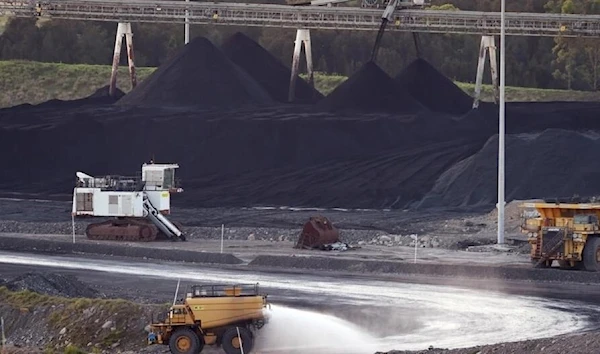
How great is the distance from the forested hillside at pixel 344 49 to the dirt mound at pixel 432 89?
2470 cm

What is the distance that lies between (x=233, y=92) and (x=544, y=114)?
50.7 ft

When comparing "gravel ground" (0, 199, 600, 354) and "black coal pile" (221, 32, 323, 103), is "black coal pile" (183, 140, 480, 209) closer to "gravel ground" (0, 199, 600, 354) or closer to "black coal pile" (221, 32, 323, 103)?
"gravel ground" (0, 199, 600, 354)

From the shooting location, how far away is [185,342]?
74.7 ft

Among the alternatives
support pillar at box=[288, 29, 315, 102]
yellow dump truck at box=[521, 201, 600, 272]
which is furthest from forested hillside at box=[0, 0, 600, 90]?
yellow dump truck at box=[521, 201, 600, 272]

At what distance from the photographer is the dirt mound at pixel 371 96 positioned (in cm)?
6931

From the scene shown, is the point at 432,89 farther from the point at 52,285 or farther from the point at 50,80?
the point at 52,285

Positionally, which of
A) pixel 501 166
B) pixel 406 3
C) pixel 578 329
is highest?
pixel 406 3

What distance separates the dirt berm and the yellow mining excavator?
2.31 meters

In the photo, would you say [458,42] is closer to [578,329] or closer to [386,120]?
[386,120]

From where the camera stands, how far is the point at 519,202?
48.9m

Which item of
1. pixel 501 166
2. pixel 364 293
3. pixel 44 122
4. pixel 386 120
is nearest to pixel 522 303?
pixel 364 293

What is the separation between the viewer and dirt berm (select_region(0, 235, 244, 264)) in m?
39.6

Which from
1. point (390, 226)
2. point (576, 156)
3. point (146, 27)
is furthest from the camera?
point (146, 27)

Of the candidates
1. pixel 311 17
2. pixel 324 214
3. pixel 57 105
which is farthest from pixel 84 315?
pixel 311 17
